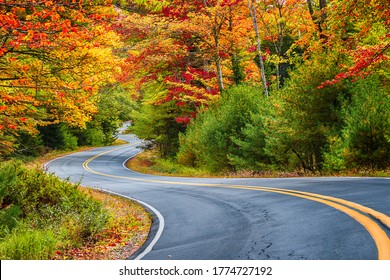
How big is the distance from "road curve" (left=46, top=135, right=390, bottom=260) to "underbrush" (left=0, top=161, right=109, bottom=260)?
5.52 ft

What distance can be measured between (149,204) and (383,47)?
8.54 meters

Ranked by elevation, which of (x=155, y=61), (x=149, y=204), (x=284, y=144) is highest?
(x=155, y=61)

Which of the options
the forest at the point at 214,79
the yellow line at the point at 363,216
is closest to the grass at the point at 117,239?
the forest at the point at 214,79

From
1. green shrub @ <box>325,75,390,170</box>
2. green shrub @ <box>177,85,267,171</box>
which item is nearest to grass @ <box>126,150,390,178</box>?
green shrub @ <box>325,75,390,170</box>

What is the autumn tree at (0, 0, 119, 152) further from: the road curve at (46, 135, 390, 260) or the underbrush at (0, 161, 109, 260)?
the road curve at (46, 135, 390, 260)

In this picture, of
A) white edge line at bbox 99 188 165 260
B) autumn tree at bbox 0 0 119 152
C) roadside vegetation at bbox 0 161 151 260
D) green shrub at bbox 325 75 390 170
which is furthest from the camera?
green shrub at bbox 325 75 390 170

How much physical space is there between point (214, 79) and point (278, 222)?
22.1 m

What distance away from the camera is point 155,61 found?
27.8 metres

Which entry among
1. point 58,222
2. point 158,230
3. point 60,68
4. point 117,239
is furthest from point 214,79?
point 117,239

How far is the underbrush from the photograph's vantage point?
7.41 m

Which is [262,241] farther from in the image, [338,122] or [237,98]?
[237,98]
